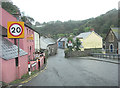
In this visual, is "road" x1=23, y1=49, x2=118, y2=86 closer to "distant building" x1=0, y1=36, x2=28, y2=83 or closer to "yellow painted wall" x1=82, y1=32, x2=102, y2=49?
"distant building" x1=0, y1=36, x2=28, y2=83

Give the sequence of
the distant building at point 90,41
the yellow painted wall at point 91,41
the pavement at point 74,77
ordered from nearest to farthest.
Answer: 1. the pavement at point 74,77
2. the distant building at point 90,41
3. the yellow painted wall at point 91,41

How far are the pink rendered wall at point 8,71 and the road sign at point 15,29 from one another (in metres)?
1.73

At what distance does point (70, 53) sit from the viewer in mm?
26875

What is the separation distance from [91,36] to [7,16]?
26699 mm

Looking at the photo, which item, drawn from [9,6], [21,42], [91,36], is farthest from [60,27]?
[21,42]

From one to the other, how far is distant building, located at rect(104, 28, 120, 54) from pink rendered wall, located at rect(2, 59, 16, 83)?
2161 centimetres

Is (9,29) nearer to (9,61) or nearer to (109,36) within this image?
(9,61)

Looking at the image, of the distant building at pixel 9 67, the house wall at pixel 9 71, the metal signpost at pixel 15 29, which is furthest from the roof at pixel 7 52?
the metal signpost at pixel 15 29

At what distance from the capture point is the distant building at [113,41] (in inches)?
940

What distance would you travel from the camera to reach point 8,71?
690 centimetres

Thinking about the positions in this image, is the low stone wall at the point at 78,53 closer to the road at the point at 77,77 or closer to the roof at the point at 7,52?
the road at the point at 77,77

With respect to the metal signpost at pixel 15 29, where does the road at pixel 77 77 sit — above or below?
below

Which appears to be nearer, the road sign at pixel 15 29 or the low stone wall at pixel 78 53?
the road sign at pixel 15 29

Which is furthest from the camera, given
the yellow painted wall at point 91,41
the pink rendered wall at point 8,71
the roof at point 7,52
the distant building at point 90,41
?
the yellow painted wall at point 91,41
